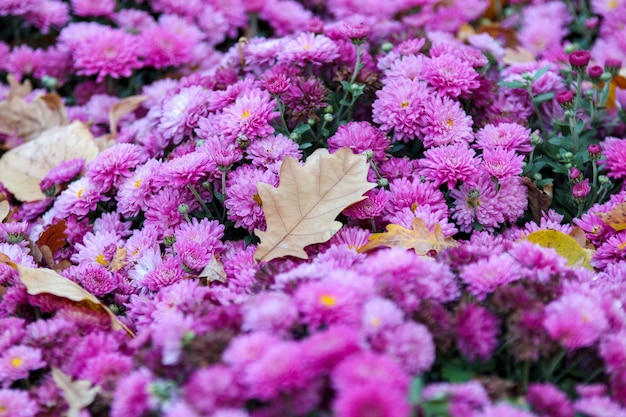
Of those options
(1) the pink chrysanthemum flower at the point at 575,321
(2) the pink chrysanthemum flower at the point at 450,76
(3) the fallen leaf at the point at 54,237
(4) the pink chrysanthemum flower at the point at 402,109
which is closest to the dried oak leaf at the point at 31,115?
(3) the fallen leaf at the point at 54,237

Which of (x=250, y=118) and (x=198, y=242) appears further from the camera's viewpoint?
Answer: (x=250, y=118)

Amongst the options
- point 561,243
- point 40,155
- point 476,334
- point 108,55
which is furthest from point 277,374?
point 108,55

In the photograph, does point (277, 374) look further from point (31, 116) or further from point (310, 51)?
point (31, 116)

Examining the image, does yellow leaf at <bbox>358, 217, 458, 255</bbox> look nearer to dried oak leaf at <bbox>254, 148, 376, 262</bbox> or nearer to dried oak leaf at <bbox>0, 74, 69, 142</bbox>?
dried oak leaf at <bbox>254, 148, 376, 262</bbox>

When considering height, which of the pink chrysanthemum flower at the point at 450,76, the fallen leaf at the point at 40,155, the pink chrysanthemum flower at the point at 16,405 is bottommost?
the fallen leaf at the point at 40,155

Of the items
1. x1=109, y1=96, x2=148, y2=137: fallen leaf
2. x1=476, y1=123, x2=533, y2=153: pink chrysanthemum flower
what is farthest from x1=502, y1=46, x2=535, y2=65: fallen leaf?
x1=109, y1=96, x2=148, y2=137: fallen leaf

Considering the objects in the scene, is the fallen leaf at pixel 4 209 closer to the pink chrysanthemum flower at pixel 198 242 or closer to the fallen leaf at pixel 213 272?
the pink chrysanthemum flower at pixel 198 242
